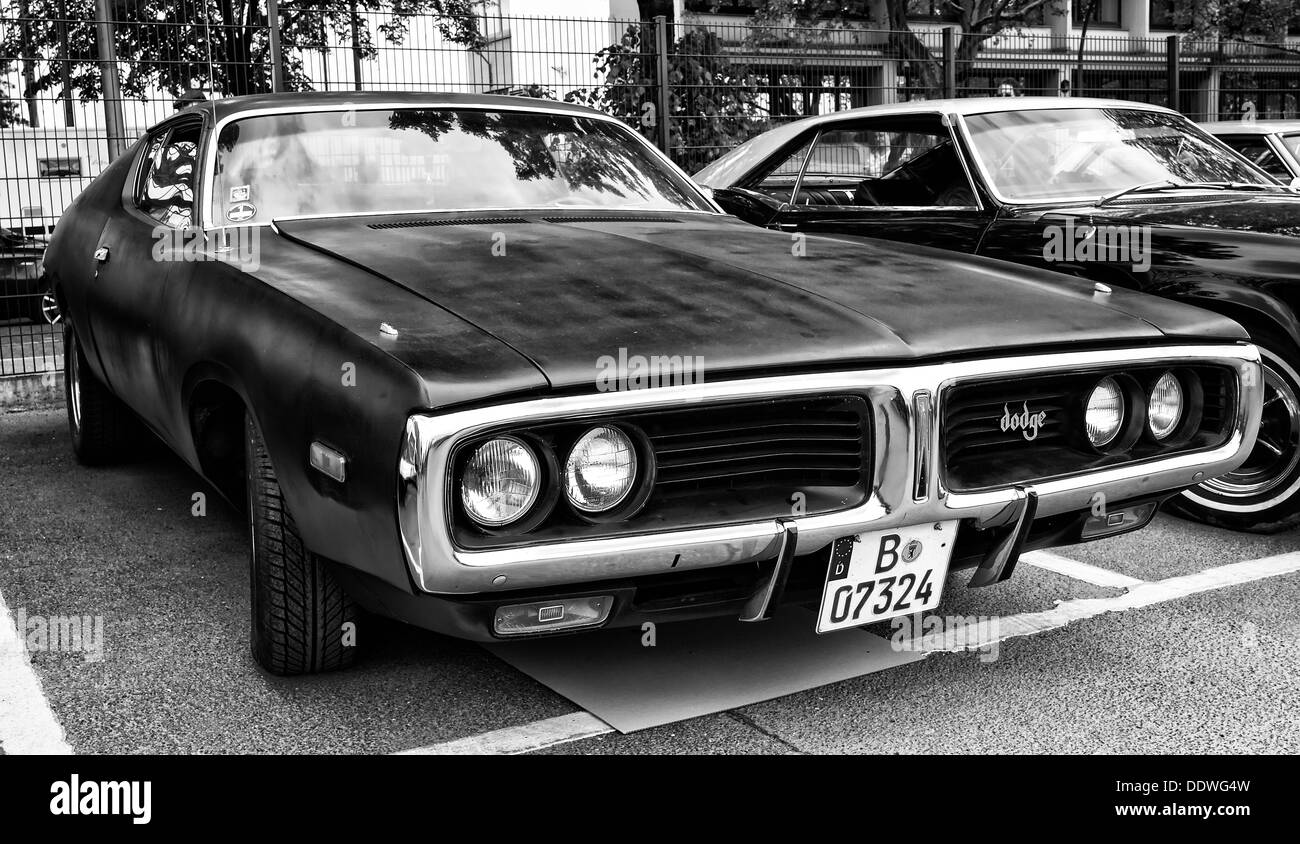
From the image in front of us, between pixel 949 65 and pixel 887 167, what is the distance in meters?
5.54

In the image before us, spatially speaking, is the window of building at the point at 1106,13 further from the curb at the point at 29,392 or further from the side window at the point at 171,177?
the side window at the point at 171,177

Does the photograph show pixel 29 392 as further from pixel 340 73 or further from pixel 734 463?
pixel 734 463

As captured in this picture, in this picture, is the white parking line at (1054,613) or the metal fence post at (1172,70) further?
the metal fence post at (1172,70)

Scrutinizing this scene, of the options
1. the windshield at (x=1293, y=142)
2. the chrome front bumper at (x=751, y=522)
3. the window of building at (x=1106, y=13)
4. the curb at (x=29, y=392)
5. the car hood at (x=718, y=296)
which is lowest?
the curb at (x=29, y=392)

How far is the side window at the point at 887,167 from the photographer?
5418 mm

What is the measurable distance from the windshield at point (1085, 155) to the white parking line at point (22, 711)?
3.91 metres

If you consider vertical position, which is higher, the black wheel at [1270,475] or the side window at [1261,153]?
the side window at [1261,153]

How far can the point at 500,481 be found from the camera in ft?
7.78

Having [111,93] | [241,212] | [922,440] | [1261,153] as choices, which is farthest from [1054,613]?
[1261,153]

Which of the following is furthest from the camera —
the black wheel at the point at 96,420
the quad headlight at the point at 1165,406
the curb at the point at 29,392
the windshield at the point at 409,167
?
the curb at the point at 29,392

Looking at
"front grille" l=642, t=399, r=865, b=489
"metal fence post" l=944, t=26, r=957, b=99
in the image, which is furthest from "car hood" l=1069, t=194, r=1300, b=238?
"metal fence post" l=944, t=26, r=957, b=99

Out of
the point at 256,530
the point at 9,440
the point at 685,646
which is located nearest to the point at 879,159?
the point at 685,646

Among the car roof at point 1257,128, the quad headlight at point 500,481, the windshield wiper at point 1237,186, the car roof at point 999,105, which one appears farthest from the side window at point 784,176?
the car roof at point 1257,128
